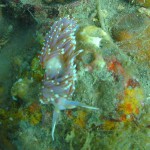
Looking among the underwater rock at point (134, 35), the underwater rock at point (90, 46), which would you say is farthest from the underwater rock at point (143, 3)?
the underwater rock at point (90, 46)

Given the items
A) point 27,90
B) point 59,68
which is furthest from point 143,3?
point 27,90

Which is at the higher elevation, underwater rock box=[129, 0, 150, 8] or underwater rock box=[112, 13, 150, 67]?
underwater rock box=[129, 0, 150, 8]

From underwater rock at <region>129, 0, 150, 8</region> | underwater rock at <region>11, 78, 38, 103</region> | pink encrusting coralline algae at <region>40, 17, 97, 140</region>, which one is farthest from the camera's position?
underwater rock at <region>129, 0, 150, 8</region>

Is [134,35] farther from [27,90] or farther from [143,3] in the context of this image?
[27,90]

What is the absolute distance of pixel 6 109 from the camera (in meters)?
3.18

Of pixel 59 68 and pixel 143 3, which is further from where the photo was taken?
pixel 143 3

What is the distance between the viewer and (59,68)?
285 centimetres

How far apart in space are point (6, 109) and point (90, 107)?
1.14 metres

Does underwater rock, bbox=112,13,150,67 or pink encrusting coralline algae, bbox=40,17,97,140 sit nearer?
pink encrusting coralline algae, bbox=40,17,97,140

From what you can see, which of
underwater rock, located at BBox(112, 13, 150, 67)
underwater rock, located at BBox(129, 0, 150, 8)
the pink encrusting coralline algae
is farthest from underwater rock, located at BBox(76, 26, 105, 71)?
underwater rock, located at BBox(129, 0, 150, 8)

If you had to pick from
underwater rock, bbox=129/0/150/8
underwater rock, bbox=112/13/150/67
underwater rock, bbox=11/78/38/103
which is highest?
underwater rock, bbox=129/0/150/8

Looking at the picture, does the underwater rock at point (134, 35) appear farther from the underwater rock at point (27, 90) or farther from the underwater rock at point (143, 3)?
the underwater rock at point (27, 90)

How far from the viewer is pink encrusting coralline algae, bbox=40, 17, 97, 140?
2.76 m

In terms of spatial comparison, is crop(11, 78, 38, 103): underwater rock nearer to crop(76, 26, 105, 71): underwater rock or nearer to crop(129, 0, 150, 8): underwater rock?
crop(76, 26, 105, 71): underwater rock
